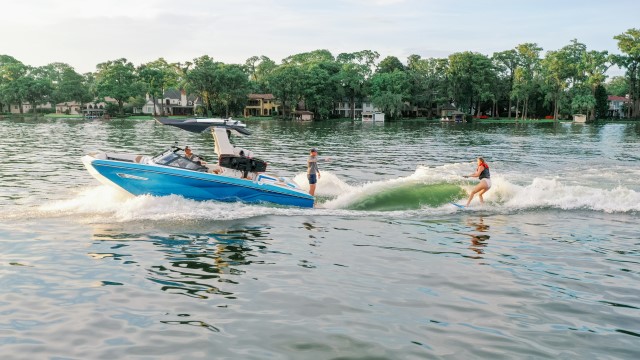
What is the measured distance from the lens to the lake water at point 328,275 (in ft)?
29.0

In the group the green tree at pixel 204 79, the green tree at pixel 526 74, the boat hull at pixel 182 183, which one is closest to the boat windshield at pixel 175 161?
the boat hull at pixel 182 183

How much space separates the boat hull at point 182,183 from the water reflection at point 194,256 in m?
2.60

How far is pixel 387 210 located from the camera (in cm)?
2002

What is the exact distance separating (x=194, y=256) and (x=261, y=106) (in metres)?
142

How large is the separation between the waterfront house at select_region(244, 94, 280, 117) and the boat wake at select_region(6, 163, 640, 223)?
129218 mm

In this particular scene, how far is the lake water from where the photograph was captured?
8.84 metres

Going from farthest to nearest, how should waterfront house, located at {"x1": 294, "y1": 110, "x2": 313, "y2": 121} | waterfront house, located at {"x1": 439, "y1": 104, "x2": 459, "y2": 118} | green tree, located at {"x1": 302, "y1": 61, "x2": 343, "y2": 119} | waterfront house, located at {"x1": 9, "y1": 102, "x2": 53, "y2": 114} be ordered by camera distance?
waterfront house, located at {"x1": 9, "y1": 102, "x2": 53, "y2": 114}
waterfront house, located at {"x1": 439, "y1": 104, "x2": 459, "y2": 118}
green tree, located at {"x1": 302, "y1": 61, "x2": 343, "y2": 119}
waterfront house, located at {"x1": 294, "y1": 110, "x2": 313, "y2": 121}

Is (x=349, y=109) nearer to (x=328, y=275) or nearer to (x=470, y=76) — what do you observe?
(x=470, y=76)

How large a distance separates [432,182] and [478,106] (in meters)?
127

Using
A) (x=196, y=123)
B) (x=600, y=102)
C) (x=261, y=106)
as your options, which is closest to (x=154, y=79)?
(x=261, y=106)

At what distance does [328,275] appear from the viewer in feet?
40.4

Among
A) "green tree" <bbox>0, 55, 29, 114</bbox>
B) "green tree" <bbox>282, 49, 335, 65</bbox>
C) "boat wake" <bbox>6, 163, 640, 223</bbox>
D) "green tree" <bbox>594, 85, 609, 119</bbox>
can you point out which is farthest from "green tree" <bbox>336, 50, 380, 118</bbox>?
"boat wake" <bbox>6, 163, 640, 223</bbox>

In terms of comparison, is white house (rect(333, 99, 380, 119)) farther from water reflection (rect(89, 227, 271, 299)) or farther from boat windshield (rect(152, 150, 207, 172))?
water reflection (rect(89, 227, 271, 299))

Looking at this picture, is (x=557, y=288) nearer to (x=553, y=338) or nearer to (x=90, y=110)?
(x=553, y=338)
